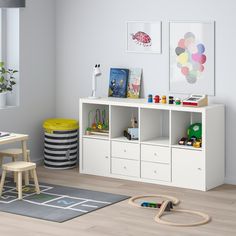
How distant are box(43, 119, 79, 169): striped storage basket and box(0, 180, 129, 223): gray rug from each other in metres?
0.79

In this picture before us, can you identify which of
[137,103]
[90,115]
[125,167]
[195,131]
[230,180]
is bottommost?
[230,180]

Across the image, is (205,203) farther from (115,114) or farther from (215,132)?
(115,114)

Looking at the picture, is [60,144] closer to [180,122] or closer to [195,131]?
[180,122]

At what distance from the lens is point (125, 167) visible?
6.75 metres

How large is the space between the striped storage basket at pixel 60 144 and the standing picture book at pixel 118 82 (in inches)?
21.8

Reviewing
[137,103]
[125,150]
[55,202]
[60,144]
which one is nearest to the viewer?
[55,202]

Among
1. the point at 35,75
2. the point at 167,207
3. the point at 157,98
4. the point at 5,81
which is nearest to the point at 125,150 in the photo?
the point at 157,98

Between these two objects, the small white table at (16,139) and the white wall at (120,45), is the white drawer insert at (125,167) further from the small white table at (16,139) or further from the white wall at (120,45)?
the small white table at (16,139)

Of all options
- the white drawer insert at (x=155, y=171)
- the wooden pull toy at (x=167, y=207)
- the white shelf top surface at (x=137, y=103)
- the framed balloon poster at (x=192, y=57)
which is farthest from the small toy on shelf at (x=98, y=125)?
the wooden pull toy at (x=167, y=207)

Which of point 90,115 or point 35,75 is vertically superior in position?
point 35,75

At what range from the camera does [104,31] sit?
7.19 m

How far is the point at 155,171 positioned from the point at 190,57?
1151 mm

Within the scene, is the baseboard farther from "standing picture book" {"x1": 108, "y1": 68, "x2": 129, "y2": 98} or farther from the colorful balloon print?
"standing picture book" {"x1": 108, "y1": 68, "x2": 129, "y2": 98}

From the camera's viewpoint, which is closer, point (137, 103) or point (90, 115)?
point (137, 103)
